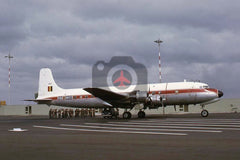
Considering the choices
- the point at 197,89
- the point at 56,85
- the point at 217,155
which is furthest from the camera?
the point at 56,85

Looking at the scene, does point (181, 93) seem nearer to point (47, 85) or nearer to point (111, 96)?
point (111, 96)

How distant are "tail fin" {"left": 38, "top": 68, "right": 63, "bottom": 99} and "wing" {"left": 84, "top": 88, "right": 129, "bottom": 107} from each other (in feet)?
29.5

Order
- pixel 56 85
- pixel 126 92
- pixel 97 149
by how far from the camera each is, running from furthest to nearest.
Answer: pixel 56 85, pixel 126 92, pixel 97 149

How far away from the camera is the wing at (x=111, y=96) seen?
2953 cm

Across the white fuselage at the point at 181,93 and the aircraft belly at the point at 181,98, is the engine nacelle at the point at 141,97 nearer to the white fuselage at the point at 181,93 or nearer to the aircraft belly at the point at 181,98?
the white fuselage at the point at 181,93

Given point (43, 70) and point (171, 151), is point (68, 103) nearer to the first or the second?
point (43, 70)

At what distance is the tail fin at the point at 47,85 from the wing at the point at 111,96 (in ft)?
29.5

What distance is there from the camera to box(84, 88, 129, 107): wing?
29531 mm

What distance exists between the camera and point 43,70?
40.8 m

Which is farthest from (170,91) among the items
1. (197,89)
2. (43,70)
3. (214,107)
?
(214,107)

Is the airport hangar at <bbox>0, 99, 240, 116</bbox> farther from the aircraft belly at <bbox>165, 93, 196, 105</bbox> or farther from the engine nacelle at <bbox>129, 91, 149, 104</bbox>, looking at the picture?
the engine nacelle at <bbox>129, 91, 149, 104</bbox>

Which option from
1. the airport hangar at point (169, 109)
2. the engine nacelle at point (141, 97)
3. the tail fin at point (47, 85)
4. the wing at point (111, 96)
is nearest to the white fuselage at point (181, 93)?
the engine nacelle at point (141, 97)

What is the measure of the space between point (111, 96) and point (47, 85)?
12641 millimetres

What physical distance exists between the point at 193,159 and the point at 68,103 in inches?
1178
